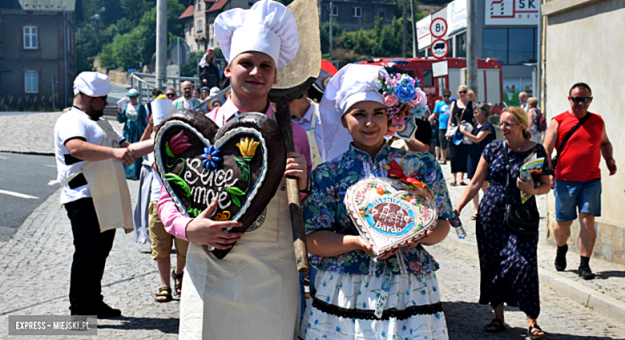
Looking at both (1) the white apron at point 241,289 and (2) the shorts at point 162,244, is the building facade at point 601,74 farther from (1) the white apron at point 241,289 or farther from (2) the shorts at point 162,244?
(1) the white apron at point 241,289

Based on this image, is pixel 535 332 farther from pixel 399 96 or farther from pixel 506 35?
pixel 506 35

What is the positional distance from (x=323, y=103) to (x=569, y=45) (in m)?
6.18

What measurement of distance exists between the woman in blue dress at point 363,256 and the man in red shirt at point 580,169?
15.3ft

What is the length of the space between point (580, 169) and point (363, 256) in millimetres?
4954

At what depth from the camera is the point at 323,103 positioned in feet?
10.0

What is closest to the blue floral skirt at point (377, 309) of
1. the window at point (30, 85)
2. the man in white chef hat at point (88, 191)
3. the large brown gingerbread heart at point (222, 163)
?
the large brown gingerbread heart at point (222, 163)

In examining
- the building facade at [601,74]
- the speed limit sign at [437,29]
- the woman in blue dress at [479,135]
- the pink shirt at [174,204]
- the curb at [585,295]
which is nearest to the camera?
the pink shirt at [174,204]

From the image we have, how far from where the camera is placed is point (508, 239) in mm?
5242

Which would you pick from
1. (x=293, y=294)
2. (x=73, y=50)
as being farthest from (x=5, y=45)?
(x=293, y=294)

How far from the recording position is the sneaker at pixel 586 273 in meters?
6.63

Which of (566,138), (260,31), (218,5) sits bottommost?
(566,138)

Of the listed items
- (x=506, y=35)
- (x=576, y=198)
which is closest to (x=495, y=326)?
(x=576, y=198)

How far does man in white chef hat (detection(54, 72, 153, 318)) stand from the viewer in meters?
5.02

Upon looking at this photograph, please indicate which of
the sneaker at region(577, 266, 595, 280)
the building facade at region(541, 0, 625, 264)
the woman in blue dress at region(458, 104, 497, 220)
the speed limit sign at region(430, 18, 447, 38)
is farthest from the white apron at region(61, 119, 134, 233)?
the speed limit sign at region(430, 18, 447, 38)
